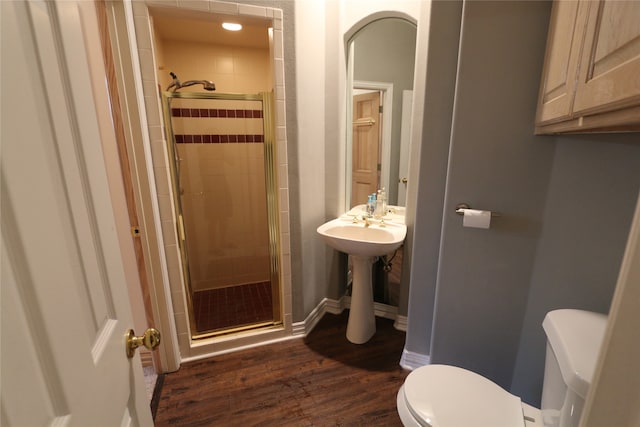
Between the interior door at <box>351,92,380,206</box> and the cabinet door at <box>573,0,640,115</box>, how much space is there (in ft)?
4.84

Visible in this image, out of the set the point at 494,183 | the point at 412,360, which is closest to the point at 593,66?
the point at 494,183

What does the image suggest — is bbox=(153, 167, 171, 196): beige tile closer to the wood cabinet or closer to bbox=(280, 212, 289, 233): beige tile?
bbox=(280, 212, 289, 233): beige tile

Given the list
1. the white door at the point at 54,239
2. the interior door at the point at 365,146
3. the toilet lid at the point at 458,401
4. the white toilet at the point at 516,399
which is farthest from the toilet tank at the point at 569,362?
the interior door at the point at 365,146

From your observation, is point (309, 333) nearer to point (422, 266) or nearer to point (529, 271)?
point (422, 266)

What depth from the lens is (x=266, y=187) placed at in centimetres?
202

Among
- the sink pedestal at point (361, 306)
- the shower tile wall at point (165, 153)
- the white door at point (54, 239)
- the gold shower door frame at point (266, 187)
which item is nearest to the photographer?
the white door at point (54, 239)

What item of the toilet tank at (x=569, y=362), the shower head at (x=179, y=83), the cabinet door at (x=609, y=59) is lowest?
the toilet tank at (x=569, y=362)

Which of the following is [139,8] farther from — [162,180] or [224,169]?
[224,169]

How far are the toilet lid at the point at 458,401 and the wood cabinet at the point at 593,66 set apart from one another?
100cm

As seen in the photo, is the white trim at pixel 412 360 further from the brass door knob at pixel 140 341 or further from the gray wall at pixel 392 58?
the brass door knob at pixel 140 341

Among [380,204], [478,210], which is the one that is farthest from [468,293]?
[380,204]

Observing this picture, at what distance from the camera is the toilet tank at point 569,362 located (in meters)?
0.80

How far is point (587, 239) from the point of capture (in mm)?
1200

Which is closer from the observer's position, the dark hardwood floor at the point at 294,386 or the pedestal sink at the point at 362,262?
the dark hardwood floor at the point at 294,386
